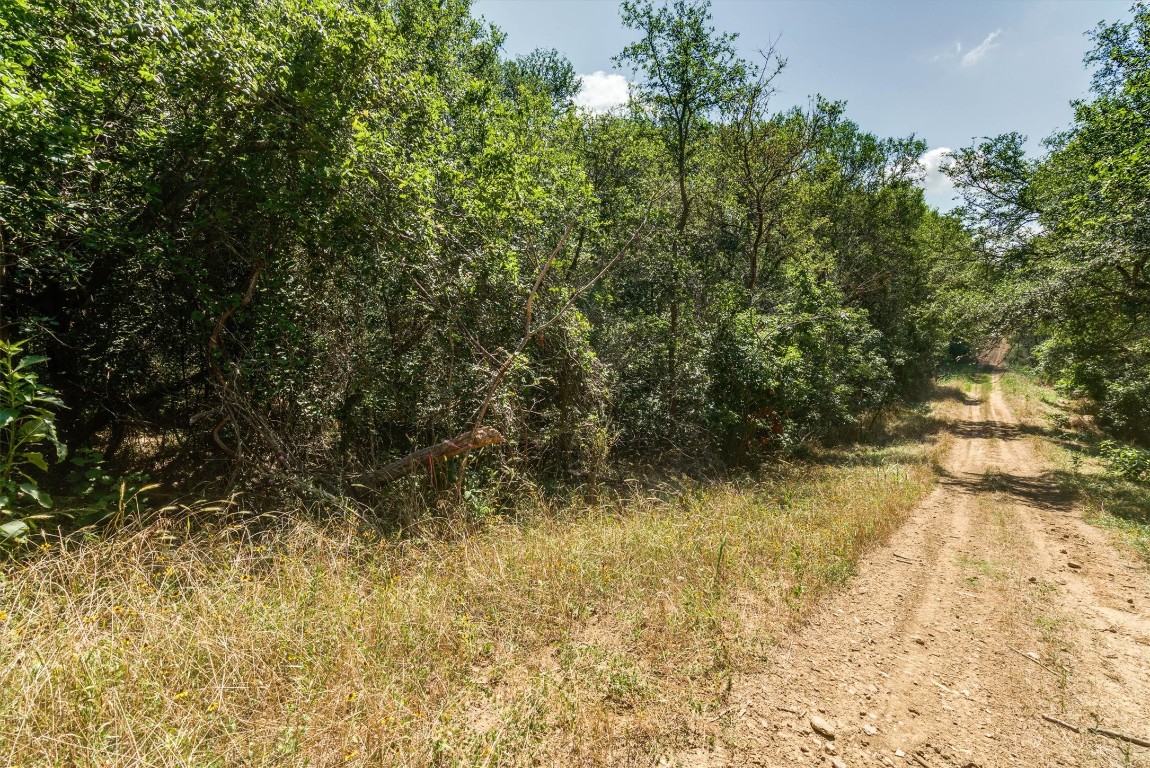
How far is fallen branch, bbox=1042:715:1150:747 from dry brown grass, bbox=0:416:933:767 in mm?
1807

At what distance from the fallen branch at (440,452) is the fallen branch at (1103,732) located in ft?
18.3

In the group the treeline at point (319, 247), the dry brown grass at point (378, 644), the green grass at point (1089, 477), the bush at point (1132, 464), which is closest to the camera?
the dry brown grass at point (378, 644)

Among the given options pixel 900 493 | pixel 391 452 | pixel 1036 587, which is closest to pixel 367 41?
pixel 391 452

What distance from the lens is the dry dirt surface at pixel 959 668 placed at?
2973 millimetres

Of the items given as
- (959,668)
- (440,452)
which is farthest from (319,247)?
(959,668)

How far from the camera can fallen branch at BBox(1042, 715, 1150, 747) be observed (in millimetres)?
3098

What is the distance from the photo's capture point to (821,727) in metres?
3.09

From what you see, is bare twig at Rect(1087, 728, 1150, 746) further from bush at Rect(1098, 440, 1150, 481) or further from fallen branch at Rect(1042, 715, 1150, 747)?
bush at Rect(1098, 440, 1150, 481)

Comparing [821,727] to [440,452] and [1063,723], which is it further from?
[440,452]

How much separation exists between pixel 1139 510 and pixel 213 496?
15.3 metres

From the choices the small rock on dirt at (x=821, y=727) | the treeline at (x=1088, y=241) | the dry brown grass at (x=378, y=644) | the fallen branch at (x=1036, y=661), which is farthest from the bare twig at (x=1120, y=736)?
the treeline at (x=1088, y=241)

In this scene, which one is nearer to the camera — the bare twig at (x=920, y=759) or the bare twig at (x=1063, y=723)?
the bare twig at (x=920, y=759)

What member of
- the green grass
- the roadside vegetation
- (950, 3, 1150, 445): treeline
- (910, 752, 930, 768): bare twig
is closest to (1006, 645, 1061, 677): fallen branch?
the roadside vegetation

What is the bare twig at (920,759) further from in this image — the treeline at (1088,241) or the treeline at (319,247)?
the treeline at (1088,241)
